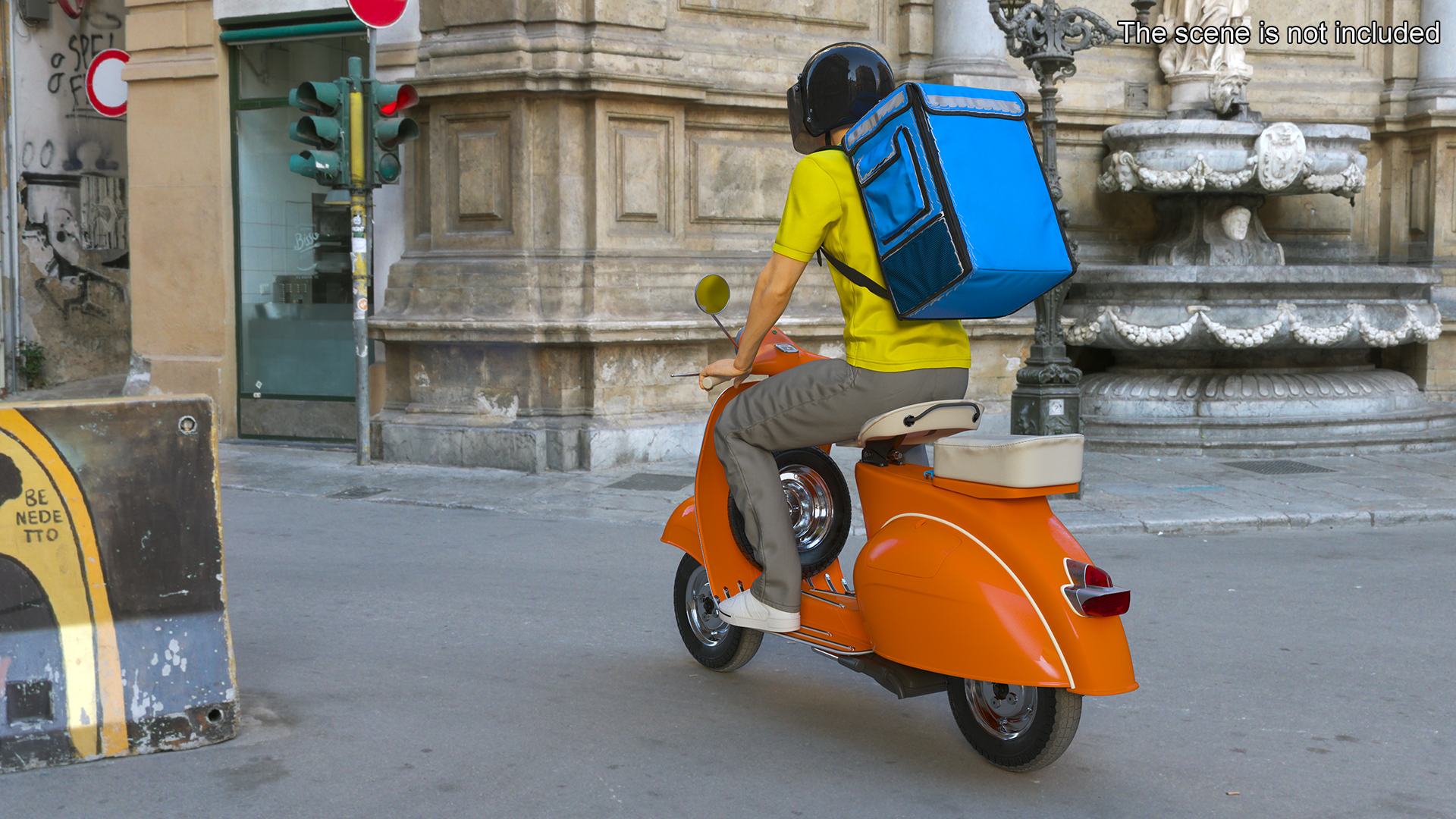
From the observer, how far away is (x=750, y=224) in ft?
38.4

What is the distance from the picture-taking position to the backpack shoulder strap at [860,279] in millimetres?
4012

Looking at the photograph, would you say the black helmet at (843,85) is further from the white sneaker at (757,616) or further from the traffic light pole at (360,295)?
the traffic light pole at (360,295)

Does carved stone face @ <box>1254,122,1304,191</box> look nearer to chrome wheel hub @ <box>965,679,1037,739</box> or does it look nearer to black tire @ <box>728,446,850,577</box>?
black tire @ <box>728,446,850,577</box>

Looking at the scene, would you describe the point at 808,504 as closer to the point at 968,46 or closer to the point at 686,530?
the point at 686,530

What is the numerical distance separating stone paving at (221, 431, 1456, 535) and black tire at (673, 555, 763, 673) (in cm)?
275

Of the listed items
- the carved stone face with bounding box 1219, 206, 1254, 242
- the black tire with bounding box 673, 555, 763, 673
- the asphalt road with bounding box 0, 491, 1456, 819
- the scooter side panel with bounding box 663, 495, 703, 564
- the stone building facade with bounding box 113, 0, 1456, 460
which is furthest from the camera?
the carved stone face with bounding box 1219, 206, 1254, 242

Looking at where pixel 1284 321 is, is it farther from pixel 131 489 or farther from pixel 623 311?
pixel 131 489

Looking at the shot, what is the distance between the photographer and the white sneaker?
427cm

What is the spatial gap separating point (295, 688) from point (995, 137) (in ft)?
9.37

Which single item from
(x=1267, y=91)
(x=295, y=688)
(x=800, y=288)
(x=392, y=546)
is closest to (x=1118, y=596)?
(x=295, y=688)

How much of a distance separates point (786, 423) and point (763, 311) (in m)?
0.34

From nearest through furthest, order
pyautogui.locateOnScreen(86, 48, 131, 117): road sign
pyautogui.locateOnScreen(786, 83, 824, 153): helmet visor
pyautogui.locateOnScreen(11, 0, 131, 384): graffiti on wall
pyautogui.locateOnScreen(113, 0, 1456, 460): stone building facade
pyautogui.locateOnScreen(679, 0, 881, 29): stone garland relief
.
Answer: pyautogui.locateOnScreen(786, 83, 824, 153): helmet visor, pyautogui.locateOnScreen(113, 0, 1456, 460): stone building facade, pyautogui.locateOnScreen(679, 0, 881, 29): stone garland relief, pyautogui.locateOnScreen(86, 48, 131, 117): road sign, pyautogui.locateOnScreen(11, 0, 131, 384): graffiti on wall

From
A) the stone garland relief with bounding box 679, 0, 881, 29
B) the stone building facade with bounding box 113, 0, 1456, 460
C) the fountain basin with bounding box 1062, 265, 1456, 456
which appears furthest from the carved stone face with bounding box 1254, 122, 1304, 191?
the stone garland relief with bounding box 679, 0, 881, 29

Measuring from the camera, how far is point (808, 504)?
14.9 feet
